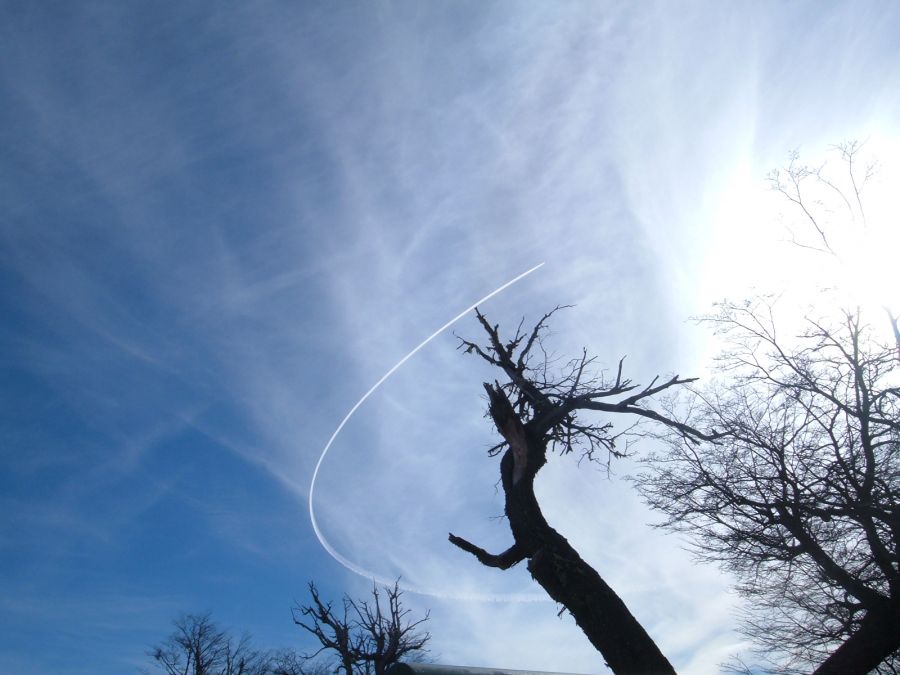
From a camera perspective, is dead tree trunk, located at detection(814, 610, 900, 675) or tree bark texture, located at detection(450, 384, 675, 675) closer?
tree bark texture, located at detection(450, 384, 675, 675)

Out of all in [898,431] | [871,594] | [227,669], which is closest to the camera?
[871,594]

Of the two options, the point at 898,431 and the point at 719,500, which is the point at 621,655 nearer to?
the point at 719,500

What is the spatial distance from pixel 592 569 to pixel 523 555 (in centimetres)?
87

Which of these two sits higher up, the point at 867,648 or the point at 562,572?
the point at 562,572

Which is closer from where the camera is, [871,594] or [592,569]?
[592,569]

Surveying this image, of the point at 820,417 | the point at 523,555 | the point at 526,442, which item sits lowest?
the point at 523,555

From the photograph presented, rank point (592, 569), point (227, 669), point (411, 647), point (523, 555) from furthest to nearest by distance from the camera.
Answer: point (227, 669) → point (411, 647) → point (523, 555) → point (592, 569)

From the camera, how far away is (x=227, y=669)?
116 feet

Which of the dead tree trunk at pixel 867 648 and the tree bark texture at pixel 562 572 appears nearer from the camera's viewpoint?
the tree bark texture at pixel 562 572

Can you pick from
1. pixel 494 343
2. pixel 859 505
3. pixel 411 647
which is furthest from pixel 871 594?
pixel 411 647

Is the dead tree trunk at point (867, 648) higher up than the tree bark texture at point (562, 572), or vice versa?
the tree bark texture at point (562, 572)

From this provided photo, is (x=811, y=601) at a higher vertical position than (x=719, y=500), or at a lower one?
lower

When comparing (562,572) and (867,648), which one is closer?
(562,572)

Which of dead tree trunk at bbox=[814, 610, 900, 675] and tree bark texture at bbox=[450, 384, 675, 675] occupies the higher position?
tree bark texture at bbox=[450, 384, 675, 675]
